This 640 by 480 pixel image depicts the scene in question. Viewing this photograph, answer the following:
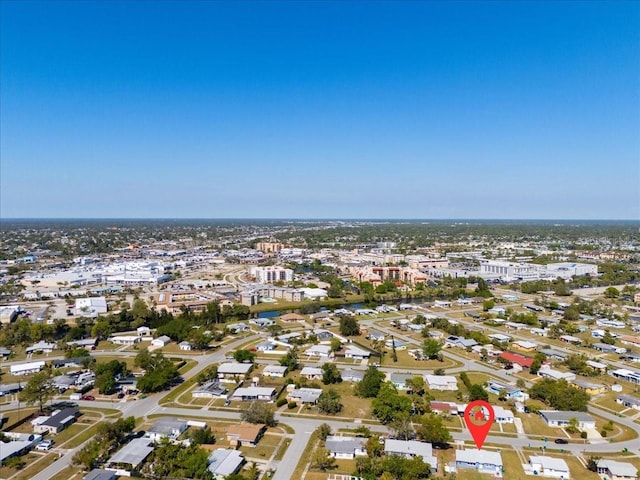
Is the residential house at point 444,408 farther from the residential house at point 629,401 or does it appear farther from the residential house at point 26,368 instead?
the residential house at point 26,368

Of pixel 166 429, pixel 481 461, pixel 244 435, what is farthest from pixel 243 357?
pixel 481 461

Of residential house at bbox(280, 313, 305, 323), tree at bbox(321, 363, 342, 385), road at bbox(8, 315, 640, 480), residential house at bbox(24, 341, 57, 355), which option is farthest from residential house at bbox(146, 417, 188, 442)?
residential house at bbox(280, 313, 305, 323)

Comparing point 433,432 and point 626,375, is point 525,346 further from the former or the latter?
point 433,432

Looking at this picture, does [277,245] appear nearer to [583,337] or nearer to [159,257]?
[159,257]

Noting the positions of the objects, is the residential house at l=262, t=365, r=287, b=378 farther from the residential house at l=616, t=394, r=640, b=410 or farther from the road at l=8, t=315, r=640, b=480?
the residential house at l=616, t=394, r=640, b=410

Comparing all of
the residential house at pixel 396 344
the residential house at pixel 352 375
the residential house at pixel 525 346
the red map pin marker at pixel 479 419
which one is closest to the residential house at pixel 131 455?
the residential house at pixel 352 375
